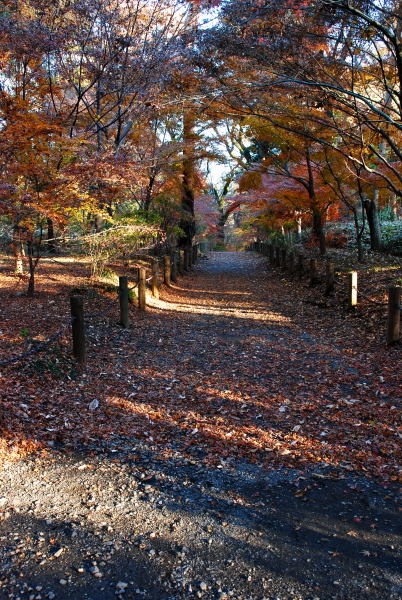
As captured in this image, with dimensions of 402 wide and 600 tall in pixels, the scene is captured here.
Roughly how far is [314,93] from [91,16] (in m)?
5.04

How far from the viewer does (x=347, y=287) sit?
38.9 ft

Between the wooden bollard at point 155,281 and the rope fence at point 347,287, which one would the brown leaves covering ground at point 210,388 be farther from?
the wooden bollard at point 155,281

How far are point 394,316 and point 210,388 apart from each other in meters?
3.51

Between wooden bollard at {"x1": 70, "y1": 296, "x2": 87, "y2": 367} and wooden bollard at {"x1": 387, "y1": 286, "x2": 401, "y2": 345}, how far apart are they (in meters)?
5.03

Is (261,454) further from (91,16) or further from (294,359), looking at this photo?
(91,16)

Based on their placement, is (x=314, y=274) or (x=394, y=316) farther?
(x=314, y=274)

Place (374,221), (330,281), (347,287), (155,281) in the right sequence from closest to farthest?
(347,287) < (330,281) < (155,281) < (374,221)

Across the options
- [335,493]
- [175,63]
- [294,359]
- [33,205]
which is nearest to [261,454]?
[335,493]

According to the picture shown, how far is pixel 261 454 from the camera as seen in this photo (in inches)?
175

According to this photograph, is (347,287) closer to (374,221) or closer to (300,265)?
(300,265)

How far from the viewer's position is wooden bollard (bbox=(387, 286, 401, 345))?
7.55 meters

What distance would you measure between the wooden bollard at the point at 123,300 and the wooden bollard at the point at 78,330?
97.0 inches

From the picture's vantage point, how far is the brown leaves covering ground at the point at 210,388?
14.9ft

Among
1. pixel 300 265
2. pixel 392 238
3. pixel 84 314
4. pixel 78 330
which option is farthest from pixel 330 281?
pixel 392 238
